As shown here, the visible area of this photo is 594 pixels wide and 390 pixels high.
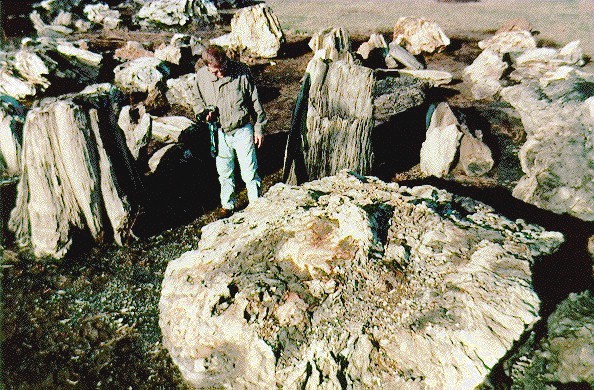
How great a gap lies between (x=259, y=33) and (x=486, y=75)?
5.27m

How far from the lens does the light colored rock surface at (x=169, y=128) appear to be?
6.46 meters

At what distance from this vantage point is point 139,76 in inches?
332

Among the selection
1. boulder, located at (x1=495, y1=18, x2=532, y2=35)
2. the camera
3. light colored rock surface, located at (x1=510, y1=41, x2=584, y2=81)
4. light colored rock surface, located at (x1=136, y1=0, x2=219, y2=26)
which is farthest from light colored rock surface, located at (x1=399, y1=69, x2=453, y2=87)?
light colored rock surface, located at (x1=136, y1=0, x2=219, y2=26)

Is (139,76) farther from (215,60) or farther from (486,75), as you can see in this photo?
(486,75)

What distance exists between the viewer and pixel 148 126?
6090 millimetres

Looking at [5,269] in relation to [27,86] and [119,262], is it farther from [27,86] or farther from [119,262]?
[27,86]

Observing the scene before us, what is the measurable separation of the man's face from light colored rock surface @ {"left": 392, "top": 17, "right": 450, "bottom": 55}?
273 inches

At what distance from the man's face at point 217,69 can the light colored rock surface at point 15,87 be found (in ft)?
19.0

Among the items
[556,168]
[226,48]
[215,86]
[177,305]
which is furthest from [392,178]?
[226,48]

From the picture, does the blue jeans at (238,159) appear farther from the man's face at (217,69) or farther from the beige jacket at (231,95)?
the man's face at (217,69)

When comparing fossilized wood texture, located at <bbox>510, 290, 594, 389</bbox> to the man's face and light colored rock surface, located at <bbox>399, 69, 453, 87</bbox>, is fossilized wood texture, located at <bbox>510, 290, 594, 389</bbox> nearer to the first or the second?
the man's face

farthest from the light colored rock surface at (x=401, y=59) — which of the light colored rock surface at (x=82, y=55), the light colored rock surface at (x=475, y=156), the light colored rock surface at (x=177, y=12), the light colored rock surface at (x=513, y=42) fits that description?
the light colored rock surface at (x=177, y=12)

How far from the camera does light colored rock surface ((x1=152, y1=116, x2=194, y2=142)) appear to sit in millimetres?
6457

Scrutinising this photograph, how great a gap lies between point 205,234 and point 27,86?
672cm
